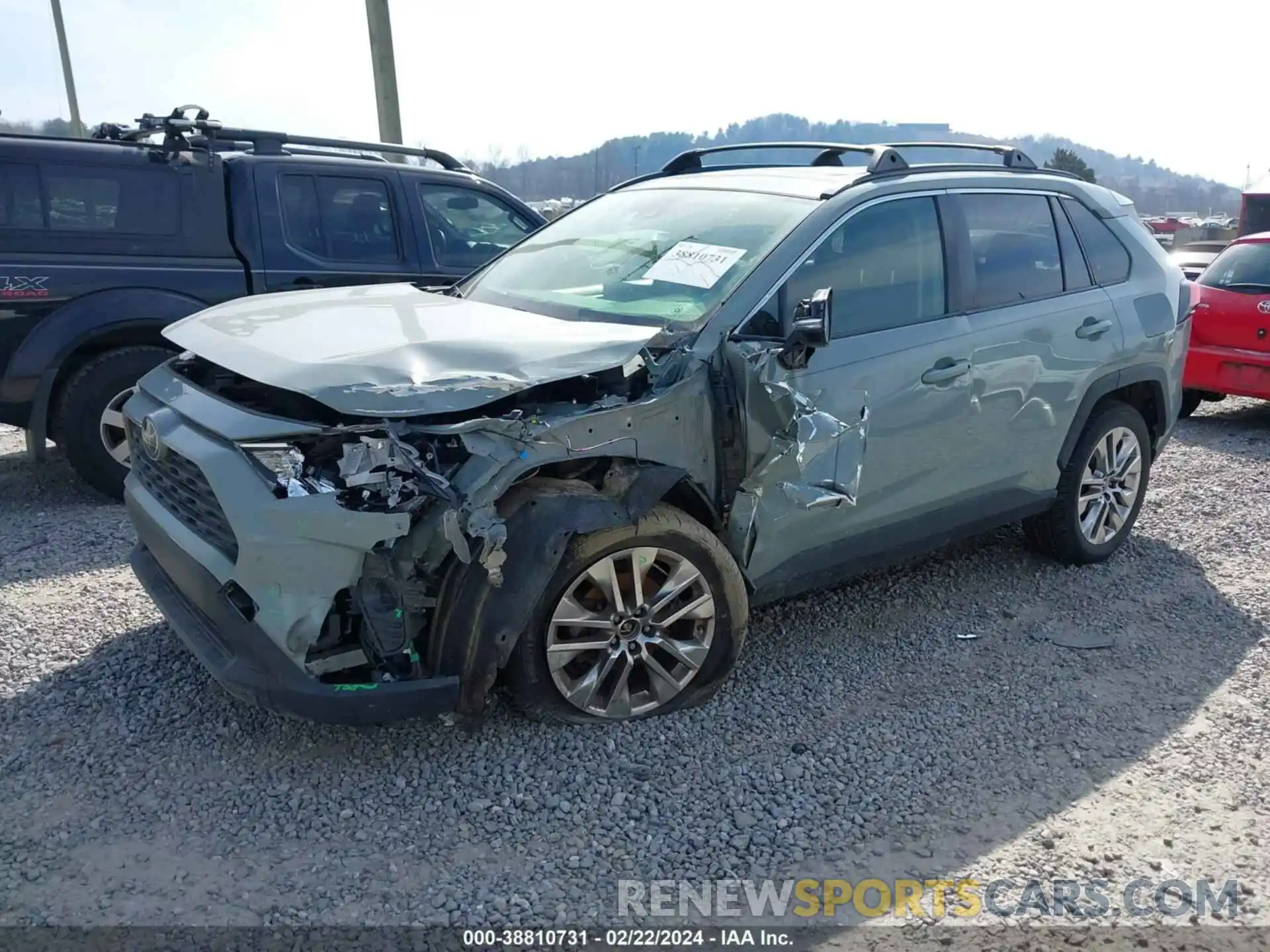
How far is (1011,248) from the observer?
453 centimetres

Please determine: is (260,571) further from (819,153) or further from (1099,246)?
(1099,246)

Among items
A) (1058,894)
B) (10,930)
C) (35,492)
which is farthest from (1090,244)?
(35,492)

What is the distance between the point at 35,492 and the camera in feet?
20.3

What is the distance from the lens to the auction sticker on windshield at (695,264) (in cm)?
379

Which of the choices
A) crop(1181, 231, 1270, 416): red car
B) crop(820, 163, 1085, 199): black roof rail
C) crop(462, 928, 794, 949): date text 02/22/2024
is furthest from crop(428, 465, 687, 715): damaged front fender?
crop(1181, 231, 1270, 416): red car

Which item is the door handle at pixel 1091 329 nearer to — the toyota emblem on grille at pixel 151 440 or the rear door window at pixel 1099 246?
the rear door window at pixel 1099 246

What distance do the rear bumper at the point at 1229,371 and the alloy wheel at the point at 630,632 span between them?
5.99m

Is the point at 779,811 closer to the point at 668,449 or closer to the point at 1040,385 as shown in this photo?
the point at 668,449

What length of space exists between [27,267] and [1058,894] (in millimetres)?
5639

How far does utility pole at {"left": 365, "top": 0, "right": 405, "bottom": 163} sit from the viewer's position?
986cm

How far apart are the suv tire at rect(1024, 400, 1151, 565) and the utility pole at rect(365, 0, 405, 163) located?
23.5ft

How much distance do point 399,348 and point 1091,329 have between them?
127 inches

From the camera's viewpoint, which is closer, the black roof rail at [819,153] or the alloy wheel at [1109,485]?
the black roof rail at [819,153]

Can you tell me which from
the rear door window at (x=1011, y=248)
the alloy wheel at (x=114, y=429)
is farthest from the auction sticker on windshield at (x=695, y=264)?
the alloy wheel at (x=114, y=429)
